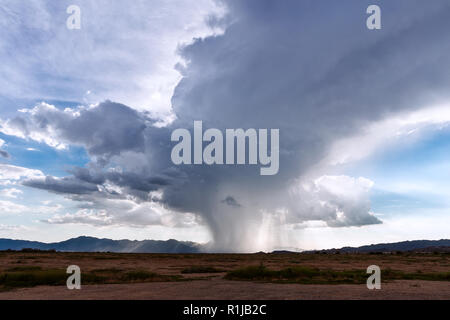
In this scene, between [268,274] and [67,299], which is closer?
[67,299]

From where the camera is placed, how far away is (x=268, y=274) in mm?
36250

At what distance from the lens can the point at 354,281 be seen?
105 feet
